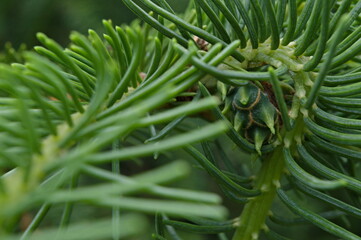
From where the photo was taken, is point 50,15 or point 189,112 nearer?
point 189,112

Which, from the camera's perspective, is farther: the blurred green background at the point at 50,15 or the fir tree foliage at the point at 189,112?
the blurred green background at the point at 50,15

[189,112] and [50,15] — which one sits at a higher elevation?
[50,15]

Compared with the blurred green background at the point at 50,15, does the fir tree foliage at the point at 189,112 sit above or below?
below

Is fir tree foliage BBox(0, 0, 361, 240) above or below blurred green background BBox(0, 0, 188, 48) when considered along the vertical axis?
below

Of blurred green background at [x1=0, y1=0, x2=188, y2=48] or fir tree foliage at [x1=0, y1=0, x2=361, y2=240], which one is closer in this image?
fir tree foliage at [x1=0, y1=0, x2=361, y2=240]
